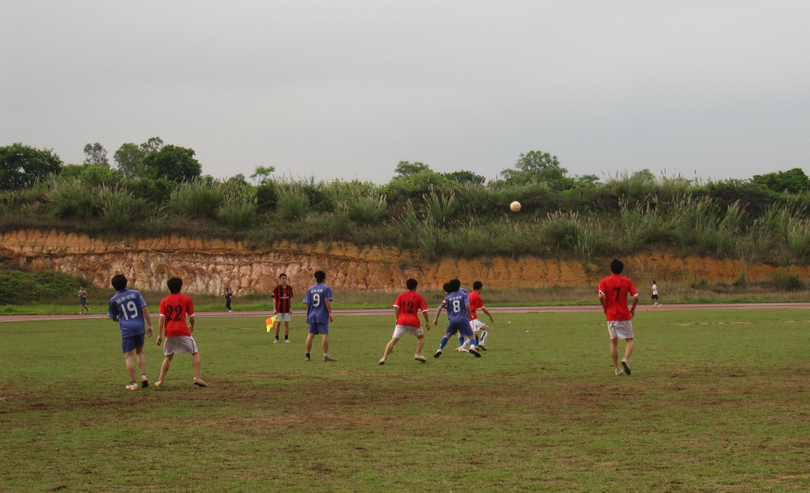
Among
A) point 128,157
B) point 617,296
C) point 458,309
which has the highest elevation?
point 128,157

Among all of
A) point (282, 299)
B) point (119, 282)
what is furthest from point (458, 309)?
point (282, 299)

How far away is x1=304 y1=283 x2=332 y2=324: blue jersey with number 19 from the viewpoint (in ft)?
45.7

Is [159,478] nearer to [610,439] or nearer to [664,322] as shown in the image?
[610,439]

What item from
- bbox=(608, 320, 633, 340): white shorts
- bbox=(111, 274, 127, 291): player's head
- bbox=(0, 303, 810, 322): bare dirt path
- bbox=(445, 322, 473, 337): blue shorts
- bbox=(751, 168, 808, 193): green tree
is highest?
bbox=(751, 168, 808, 193): green tree

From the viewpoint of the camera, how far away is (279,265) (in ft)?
159

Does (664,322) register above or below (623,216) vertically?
below

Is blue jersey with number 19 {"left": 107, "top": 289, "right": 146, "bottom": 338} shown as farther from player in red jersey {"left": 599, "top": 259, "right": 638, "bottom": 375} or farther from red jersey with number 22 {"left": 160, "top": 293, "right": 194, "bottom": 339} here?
player in red jersey {"left": 599, "top": 259, "right": 638, "bottom": 375}

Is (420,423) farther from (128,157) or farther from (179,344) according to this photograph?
(128,157)

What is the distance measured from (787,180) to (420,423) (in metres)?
75.1

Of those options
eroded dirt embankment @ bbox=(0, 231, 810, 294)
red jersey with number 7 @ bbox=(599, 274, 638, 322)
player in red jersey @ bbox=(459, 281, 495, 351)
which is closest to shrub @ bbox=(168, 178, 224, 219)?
eroded dirt embankment @ bbox=(0, 231, 810, 294)

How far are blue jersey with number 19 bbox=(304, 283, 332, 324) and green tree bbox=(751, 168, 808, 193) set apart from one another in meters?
68.2

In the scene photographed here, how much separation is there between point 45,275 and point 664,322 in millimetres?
38758

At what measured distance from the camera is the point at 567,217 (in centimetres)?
5234

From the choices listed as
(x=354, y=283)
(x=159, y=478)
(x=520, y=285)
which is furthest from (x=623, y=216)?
(x=159, y=478)
